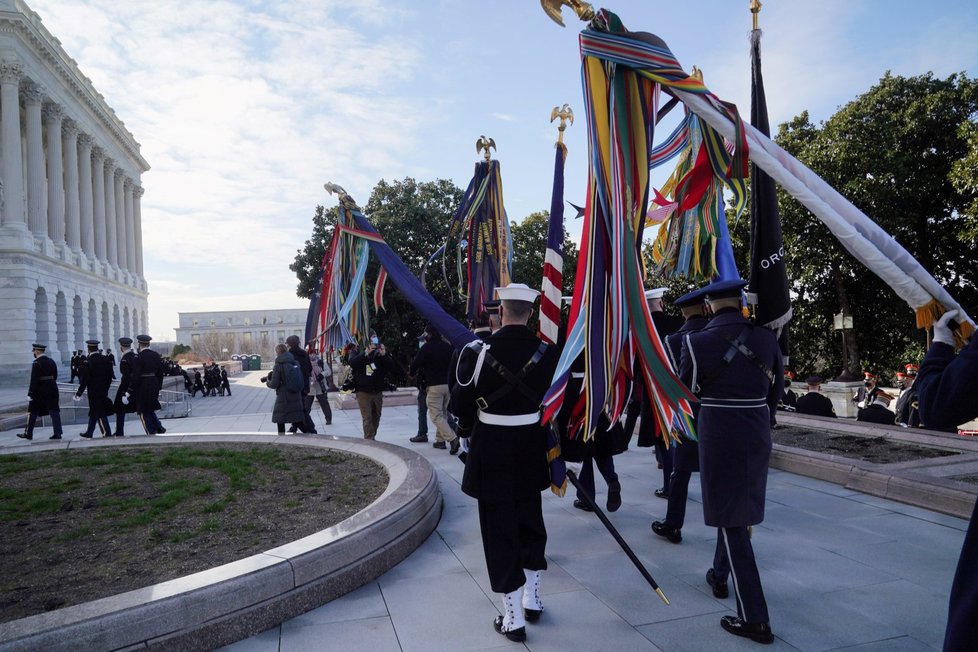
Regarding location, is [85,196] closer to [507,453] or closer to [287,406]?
[287,406]

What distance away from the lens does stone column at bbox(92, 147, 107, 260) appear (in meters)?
51.5

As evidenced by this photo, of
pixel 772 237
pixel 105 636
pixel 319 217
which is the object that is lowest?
pixel 105 636

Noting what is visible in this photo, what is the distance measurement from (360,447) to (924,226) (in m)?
20.0

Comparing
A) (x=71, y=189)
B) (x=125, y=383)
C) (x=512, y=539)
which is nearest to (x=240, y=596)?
(x=512, y=539)

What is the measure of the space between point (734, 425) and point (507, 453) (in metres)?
1.33

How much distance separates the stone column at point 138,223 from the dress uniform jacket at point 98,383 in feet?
197

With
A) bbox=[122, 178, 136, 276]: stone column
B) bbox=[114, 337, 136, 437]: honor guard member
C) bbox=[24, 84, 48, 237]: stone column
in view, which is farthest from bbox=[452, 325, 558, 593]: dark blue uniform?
bbox=[122, 178, 136, 276]: stone column

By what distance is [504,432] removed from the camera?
3.72 meters

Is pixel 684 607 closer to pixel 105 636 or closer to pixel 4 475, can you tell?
pixel 105 636

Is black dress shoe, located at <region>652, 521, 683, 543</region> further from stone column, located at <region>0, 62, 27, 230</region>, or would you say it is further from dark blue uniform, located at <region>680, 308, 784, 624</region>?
stone column, located at <region>0, 62, 27, 230</region>

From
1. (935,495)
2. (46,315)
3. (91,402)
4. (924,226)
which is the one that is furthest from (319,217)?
(935,495)

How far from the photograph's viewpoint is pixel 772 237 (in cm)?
384

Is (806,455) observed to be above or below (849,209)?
below

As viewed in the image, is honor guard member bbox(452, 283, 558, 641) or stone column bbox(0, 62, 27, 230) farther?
stone column bbox(0, 62, 27, 230)
